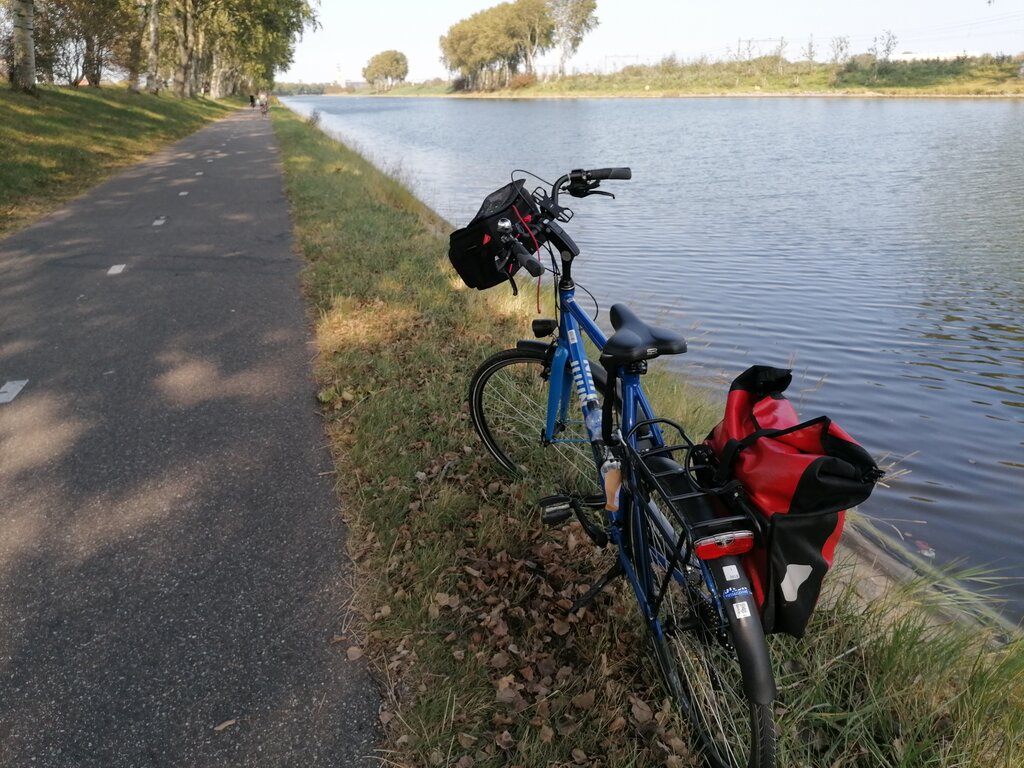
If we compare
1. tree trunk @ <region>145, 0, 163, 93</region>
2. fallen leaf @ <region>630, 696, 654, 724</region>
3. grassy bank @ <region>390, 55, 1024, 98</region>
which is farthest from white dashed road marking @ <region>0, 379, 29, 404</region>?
grassy bank @ <region>390, 55, 1024, 98</region>

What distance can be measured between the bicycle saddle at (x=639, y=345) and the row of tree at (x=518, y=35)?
12502cm

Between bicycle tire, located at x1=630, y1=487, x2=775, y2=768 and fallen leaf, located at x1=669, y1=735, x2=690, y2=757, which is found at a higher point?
bicycle tire, located at x1=630, y1=487, x2=775, y2=768

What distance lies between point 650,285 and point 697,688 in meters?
8.44

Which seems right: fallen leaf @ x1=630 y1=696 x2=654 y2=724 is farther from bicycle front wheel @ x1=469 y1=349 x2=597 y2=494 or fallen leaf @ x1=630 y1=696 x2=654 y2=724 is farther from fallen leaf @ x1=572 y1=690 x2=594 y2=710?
bicycle front wheel @ x1=469 y1=349 x2=597 y2=494

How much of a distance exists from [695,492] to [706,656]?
2.28 ft

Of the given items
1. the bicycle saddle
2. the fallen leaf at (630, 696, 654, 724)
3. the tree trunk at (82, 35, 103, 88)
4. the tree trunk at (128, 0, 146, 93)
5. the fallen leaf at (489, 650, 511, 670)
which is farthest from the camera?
the tree trunk at (128, 0, 146, 93)

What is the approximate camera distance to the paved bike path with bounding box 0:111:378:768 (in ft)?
7.70

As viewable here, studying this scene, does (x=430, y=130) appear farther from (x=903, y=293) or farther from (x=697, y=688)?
(x=697, y=688)

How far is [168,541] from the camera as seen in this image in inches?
127

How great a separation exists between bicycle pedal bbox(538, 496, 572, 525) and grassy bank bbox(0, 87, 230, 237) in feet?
32.6

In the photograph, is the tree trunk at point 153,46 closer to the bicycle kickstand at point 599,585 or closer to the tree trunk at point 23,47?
the tree trunk at point 23,47

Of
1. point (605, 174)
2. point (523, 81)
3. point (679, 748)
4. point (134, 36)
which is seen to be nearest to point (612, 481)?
point (679, 748)

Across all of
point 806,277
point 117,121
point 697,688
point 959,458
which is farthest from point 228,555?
point 117,121

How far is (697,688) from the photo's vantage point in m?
2.31
